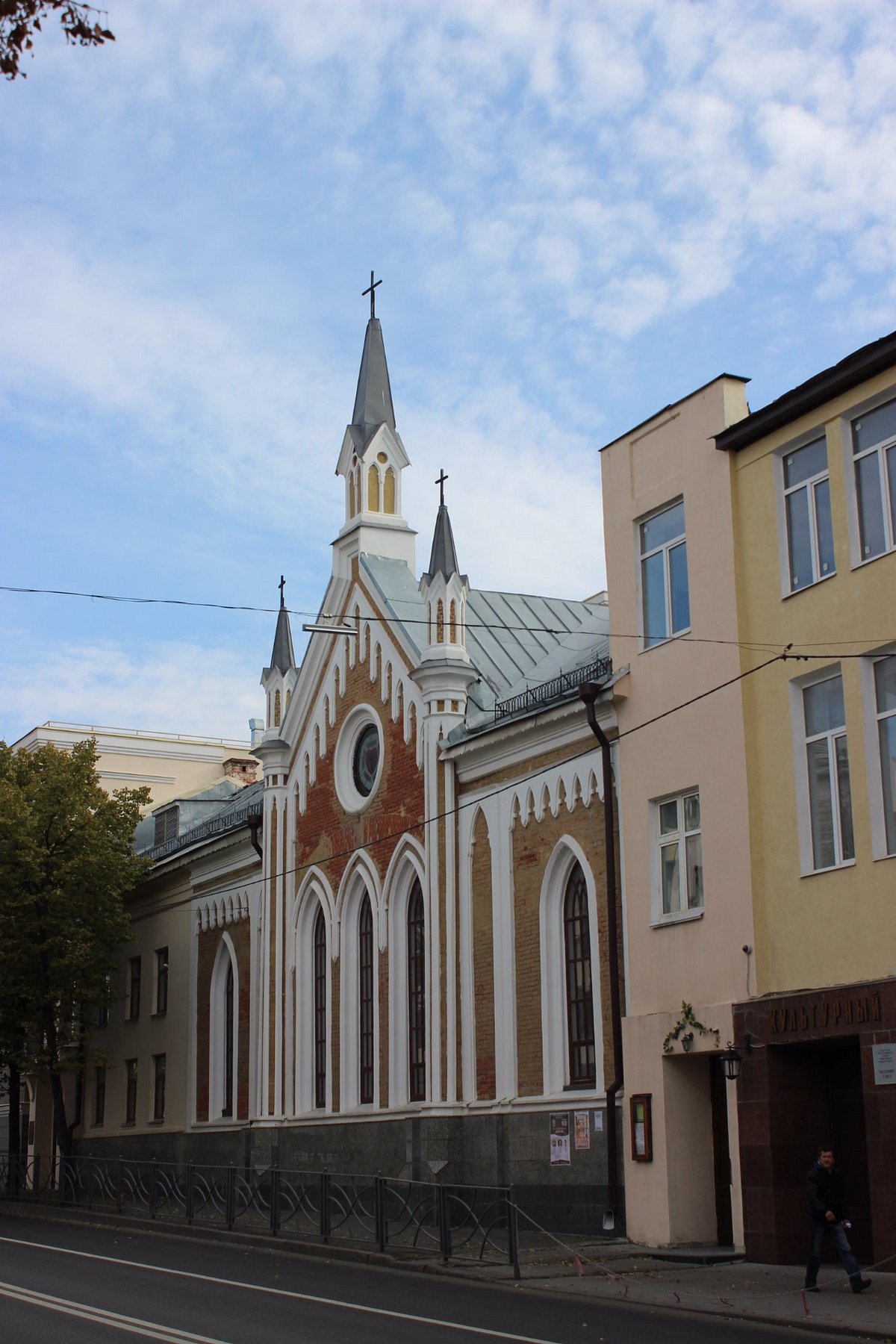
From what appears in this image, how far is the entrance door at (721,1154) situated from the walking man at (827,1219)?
389cm

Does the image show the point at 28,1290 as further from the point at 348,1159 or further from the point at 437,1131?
the point at 348,1159

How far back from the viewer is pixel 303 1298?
52.4ft

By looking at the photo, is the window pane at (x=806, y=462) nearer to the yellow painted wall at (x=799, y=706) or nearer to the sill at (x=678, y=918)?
the yellow painted wall at (x=799, y=706)

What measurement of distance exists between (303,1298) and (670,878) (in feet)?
26.0

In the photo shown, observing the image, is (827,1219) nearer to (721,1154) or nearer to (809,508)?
(721,1154)

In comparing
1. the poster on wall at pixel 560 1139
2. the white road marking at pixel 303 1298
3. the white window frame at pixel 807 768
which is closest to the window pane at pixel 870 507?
the white window frame at pixel 807 768

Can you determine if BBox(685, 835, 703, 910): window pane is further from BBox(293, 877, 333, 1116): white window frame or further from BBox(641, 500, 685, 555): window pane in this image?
BBox(293, 877, 333, 1116): white window frame

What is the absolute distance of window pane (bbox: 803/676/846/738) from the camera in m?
→ 19.0

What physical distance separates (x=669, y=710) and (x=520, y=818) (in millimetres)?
4312

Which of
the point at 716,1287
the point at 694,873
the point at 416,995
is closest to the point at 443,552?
the point at 416,995

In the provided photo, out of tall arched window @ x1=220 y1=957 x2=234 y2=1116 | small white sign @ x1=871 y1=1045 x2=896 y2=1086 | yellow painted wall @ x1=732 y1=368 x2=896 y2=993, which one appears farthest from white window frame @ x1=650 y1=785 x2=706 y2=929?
tall arched window @ x1=220 y1=957 x2=234 y2=1116

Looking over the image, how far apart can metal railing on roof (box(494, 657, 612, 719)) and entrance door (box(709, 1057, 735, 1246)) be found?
5.73 metres

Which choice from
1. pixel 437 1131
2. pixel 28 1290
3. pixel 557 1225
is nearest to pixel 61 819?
pixel 437 1131

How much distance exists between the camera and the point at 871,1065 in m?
17.2
